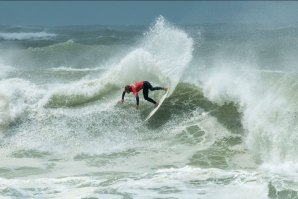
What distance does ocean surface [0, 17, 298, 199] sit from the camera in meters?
10.9

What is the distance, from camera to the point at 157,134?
14961 millimetres

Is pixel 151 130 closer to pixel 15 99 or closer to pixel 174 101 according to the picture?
pixel 174 101

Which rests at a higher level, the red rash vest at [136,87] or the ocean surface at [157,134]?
the red rash vest at [136,87]

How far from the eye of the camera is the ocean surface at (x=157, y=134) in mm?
10898

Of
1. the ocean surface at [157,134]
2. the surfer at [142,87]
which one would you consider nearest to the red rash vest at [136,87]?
the surfer at [142,87]

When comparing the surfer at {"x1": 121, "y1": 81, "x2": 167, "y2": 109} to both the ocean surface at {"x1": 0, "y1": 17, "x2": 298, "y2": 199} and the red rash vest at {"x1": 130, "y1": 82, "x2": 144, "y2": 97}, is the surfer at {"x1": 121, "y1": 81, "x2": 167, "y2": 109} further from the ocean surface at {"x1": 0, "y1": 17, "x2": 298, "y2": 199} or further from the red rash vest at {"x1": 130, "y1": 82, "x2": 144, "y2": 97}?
the ocean surface at {"x1": 0, "y1": 17, "x2": 298, "y2": 199}

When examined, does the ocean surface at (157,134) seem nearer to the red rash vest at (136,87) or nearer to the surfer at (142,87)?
the surfer at (142,87)

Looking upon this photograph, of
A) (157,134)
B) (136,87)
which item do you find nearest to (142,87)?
(136,87)

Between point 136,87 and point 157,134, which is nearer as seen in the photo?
point 157,134

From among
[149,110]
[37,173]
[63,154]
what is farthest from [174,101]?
[37,173]

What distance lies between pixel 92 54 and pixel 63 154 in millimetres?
21423

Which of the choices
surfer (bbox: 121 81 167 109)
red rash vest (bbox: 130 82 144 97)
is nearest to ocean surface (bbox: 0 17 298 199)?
surfer (bbox: 121 81 167 109)

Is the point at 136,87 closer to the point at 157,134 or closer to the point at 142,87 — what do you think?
the point at 142,87

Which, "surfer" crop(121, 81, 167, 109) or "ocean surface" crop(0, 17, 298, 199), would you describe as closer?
"ocean surface" crop(0, 17, 298, 199)
